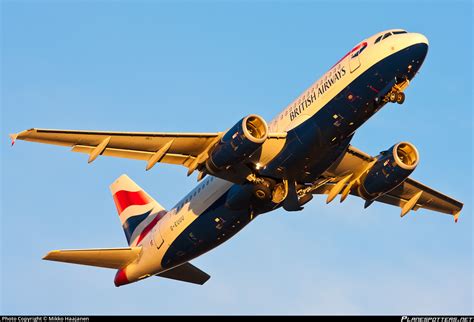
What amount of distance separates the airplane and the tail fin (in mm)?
1297

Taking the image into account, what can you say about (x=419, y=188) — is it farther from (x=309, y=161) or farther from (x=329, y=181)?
(x=309, y=161)

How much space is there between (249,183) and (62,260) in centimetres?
1067

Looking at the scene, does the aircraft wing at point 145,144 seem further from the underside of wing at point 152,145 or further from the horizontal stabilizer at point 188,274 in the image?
the horizontal stabilizer at point 188,274

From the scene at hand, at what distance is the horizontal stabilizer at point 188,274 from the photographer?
47531 mm

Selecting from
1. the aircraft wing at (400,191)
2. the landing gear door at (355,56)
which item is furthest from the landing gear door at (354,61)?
the aircraft wing at (400,191)

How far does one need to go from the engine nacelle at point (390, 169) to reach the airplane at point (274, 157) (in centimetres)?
5

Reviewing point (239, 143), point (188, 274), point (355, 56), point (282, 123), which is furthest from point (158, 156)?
point (188, 274)

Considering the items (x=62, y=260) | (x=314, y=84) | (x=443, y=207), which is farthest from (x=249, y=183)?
(x=443, y=207)

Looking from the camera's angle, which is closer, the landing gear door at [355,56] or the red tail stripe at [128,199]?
the landing gear door at [355,56]

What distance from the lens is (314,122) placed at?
37.2m

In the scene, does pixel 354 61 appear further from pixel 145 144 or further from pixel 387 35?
pixel 145 144

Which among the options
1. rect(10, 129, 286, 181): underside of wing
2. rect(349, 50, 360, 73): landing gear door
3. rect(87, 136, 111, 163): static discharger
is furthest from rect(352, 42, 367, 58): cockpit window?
rect(87, 136, 111, 163): static discharger

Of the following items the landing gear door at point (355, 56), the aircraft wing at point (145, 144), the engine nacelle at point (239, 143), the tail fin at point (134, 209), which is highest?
the tail fin at point (134, 209)

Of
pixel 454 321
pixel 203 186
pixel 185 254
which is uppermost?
pixel 203 186
